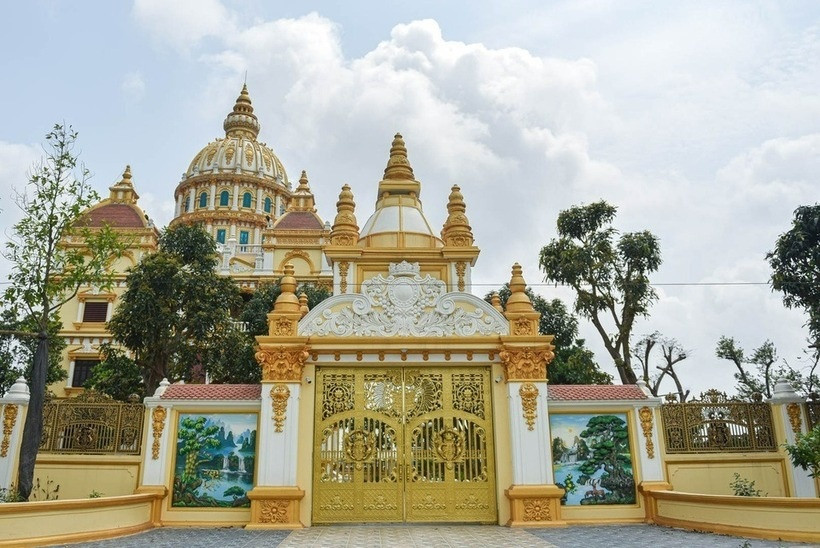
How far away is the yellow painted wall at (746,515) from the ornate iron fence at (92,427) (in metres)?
8.40

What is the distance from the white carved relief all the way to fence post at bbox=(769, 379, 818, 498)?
4.78 metres

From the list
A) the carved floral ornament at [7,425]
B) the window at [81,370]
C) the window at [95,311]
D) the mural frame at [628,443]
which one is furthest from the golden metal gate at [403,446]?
the window at [95,311]

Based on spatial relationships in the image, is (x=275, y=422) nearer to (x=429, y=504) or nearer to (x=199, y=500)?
(x=199, y=500)

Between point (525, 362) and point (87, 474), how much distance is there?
727 centimetres

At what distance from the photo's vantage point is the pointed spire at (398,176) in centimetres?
1499

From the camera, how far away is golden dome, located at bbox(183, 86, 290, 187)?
4375 centimetres

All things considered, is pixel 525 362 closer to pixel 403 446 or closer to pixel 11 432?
pixel 403 446

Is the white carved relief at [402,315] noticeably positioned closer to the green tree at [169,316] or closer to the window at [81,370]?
the green tree at [169,316]

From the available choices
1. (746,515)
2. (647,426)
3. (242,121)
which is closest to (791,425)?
(647,426)

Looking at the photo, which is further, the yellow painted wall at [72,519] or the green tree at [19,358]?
the green tree at [19,358]

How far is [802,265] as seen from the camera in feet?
48.2

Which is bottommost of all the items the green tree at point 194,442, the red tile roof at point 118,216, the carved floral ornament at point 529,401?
the green tree at point 194,442

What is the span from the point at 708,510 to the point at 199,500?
7.56m

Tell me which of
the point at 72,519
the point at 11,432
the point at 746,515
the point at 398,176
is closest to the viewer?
the point at 72,519
